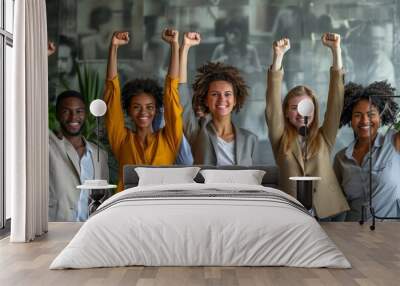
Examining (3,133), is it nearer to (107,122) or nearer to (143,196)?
(107,122)

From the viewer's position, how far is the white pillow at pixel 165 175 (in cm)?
764

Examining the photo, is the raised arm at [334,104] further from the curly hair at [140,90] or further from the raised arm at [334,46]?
the curly hair at [140,90]

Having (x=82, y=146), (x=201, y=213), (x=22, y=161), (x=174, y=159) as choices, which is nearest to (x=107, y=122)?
(x=82, y=146)

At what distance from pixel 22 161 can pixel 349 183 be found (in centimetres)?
423

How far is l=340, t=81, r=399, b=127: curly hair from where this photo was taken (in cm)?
843

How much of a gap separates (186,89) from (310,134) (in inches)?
68.5

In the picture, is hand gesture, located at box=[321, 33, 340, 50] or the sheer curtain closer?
the sheer curtain

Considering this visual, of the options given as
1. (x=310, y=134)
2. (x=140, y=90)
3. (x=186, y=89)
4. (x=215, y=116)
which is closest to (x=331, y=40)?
(x=310, y=134)

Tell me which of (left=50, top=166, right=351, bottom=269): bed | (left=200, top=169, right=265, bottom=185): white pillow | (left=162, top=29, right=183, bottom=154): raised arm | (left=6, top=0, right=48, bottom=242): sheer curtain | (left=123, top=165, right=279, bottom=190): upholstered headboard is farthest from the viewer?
(left=162, top=29, right=183, bottom=154): raised arm

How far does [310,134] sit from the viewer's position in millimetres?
8430

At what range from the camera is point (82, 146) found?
8453 mm

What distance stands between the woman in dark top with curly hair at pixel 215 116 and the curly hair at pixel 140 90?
31cm

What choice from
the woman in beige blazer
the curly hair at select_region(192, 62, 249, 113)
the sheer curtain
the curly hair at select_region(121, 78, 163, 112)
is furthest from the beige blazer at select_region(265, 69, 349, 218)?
→ the sheer curtain

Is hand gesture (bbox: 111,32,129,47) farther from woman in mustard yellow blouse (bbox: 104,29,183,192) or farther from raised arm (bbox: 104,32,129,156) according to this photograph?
raised arm (bbox: 104,32,129,156)
